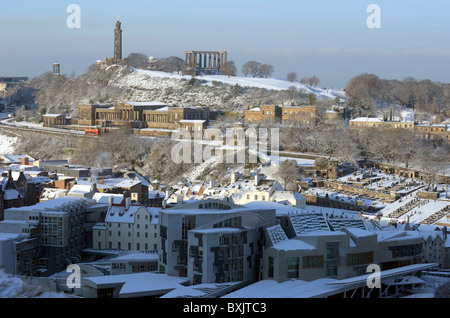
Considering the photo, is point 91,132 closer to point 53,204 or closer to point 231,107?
point 231,107

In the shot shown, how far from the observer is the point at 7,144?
251 feet

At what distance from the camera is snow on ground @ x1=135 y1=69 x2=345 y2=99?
80.9 m

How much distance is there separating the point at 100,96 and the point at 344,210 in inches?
1973

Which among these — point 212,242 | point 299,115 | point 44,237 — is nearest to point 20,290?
point 212,242

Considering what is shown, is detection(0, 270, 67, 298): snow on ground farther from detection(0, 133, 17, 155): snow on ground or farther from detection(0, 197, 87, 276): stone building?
detection(0, 133, 17, 155): snow on ground

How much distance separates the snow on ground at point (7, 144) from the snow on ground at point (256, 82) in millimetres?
17271

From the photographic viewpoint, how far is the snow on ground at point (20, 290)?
24516mm

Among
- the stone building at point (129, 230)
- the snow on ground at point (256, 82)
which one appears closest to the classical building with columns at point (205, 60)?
the snow on ground at point (256, 82)

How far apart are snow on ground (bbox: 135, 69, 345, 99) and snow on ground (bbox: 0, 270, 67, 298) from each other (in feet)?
180

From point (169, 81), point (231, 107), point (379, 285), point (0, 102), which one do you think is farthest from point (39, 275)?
point (0, 102)

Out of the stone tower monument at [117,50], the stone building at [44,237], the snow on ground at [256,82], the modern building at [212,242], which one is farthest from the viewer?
the stone tower monument at [117,50]

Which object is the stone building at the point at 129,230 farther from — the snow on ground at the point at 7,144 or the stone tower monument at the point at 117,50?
the stone tower monument at the point at 117,50

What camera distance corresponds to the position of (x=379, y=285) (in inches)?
1001

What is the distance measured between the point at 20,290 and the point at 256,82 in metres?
62.2
